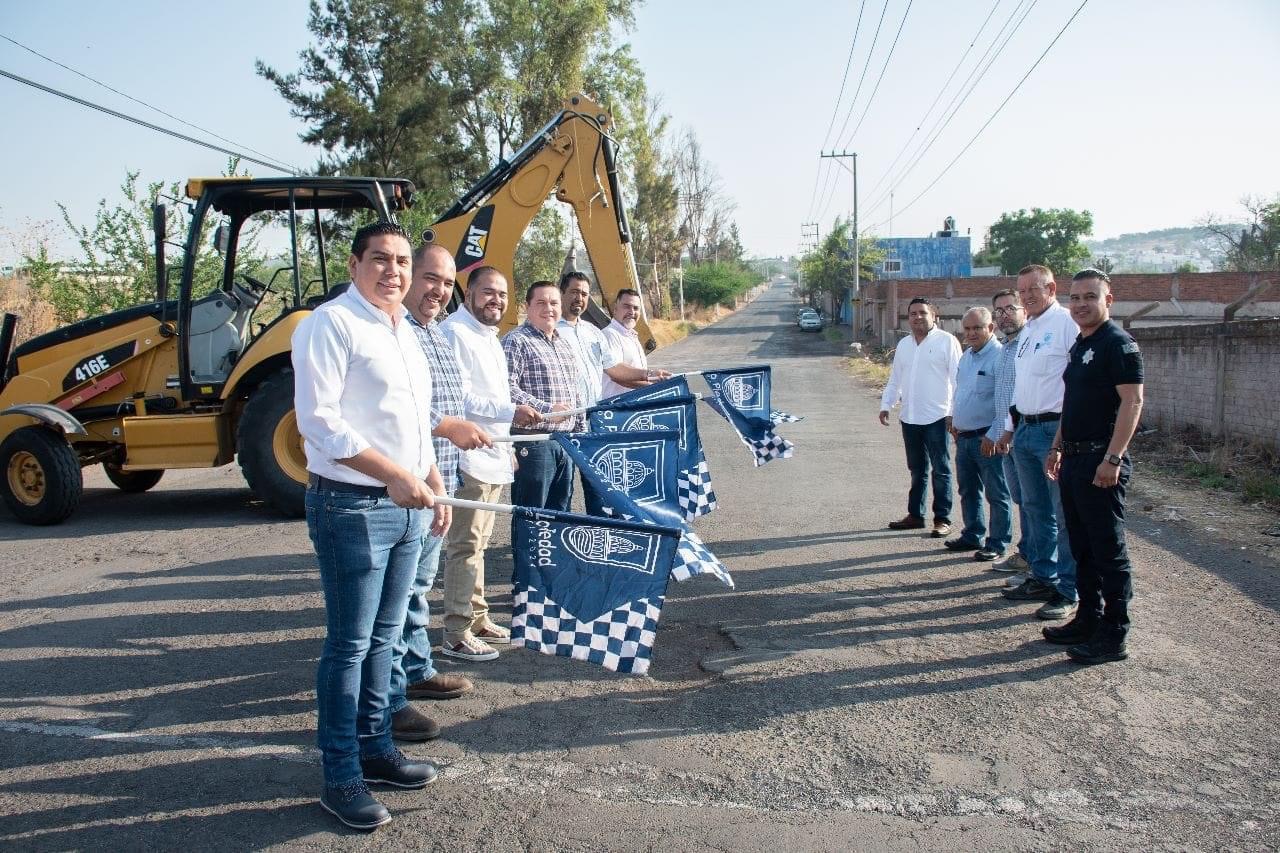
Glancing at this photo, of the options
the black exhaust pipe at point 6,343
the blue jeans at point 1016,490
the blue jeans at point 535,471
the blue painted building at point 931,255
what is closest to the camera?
the blue jeans at point 535,471

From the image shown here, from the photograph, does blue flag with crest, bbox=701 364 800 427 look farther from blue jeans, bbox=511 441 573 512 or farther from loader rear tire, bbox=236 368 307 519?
loader rear tire, bbox=236 368 307 519

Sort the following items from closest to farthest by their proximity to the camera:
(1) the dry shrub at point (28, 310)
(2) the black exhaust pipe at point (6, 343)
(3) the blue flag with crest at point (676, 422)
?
1. (3) the blue flag with crest at point (676, 422)
2. (2) the black exhaust pipe at point (6, 343)
3. (1) the dry shrub at point (28, 310)

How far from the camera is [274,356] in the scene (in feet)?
27.6

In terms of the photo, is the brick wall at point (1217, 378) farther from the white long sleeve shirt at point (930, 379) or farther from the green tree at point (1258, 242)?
the green tree at point (1258, 242)

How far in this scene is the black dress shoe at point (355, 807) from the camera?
126 inches

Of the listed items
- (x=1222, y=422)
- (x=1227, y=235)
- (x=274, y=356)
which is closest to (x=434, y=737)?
(x=274, y=356)

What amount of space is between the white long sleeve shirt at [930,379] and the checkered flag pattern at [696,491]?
6.21ft

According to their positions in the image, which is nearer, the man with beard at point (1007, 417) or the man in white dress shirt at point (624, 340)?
the man with beard at point (1007, 417)

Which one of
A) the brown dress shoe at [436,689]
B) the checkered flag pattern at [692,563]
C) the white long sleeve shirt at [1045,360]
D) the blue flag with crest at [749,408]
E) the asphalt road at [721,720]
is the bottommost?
the asphalt road at [721,720]

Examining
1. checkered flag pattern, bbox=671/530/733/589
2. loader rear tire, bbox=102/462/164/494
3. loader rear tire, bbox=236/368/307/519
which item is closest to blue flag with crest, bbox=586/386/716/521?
checkered flag pattern, bbox=671/530/733/589

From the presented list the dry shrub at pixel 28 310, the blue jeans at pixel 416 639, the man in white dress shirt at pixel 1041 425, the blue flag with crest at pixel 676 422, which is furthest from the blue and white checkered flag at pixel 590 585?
the dry shrub at pixel 28 310

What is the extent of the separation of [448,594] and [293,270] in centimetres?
489

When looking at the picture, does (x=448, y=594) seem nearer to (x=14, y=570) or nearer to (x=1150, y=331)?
(x=14, y=570)

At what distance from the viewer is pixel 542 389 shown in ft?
18.0
